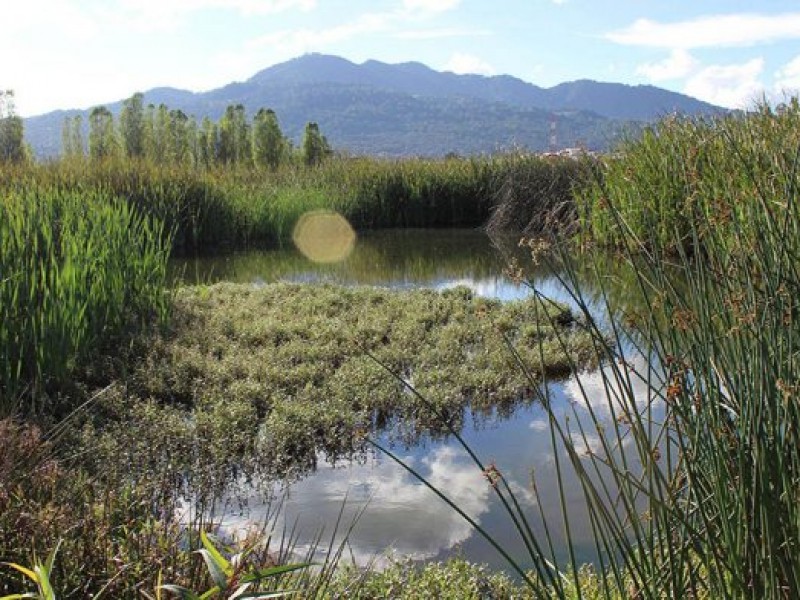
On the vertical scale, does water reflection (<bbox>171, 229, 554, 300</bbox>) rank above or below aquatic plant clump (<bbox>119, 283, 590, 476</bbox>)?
above

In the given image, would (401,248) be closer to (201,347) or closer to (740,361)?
(201,347)

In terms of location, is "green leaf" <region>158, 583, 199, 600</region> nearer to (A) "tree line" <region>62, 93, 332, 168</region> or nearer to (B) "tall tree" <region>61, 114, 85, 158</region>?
(A) "tree line" <region>62, 93, 332, 168</region>

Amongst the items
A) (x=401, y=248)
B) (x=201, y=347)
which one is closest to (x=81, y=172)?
(x=401, y=248)

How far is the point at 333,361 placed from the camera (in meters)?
6.32

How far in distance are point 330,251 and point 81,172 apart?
417cm

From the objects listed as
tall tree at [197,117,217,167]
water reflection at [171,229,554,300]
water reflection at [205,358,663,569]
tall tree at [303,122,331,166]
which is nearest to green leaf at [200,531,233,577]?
water reflection at [205,358,663,569]

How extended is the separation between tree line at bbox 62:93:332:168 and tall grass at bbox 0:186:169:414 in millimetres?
23422

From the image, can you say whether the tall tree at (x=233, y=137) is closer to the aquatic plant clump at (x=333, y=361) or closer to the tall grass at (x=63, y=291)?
the aquatic plant clump at (x=333, y=361)

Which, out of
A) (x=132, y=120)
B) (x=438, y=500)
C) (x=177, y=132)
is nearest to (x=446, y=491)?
(x=438, y=500)

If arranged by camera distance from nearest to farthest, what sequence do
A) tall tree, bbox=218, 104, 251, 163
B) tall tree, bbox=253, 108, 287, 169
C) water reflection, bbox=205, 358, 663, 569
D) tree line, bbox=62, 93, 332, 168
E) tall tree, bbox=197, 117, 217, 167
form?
1. water reflection, bbox=205, 358, 663, 569
2. tree line, bbox=62, 93, 332, 168
3. tall tree, bbox=253, 108, 287, 169
4. tall tree, bbox=197, 117, 217, 167
5. tall tree, bbox=218, 104, 251, 163

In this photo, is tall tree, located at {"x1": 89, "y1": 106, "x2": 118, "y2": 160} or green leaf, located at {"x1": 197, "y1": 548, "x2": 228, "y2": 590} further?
tall tree, located at {"x1": 89, "y1": 106, "x2": 118, "y2": 160}

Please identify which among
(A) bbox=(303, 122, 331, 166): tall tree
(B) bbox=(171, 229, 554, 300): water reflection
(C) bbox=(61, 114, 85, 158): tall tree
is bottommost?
(B) bbox=(171, 229, 554, 300): water reflection

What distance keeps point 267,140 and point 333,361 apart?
1066 inches

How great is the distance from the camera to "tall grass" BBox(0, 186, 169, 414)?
191 inches
